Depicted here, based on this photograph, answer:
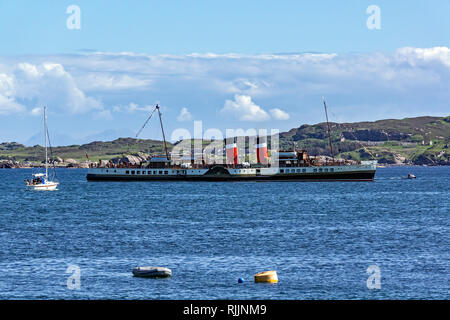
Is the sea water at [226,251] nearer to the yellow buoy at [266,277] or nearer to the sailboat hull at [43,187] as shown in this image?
the yellow buoy at [266,277]

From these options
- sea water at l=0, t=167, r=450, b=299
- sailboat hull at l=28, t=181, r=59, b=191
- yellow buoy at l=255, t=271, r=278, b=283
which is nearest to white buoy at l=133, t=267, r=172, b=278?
sea water at l=0, t=167, r=450, b=299

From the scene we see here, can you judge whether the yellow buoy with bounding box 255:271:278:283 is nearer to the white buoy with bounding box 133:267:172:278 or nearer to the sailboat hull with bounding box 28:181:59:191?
the white buoy with bounding box 133:267:172:278

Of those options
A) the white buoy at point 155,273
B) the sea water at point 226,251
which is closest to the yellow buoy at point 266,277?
the sea water at point 226,251

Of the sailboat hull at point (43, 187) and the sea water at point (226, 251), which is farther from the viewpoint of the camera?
the sailboat hull at point (43, 187)

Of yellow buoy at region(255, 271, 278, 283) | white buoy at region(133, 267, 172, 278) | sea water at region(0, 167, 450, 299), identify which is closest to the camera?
sea water at region(0, 167, 450, 299)

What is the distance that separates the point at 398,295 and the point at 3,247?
1529 inches

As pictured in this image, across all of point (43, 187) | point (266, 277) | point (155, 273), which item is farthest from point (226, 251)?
point (43, 187)

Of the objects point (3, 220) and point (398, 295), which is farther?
point (3, 220)

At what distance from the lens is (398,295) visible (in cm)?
4225

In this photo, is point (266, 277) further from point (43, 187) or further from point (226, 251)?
point (43, 187)

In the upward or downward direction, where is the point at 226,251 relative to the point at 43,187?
downward
